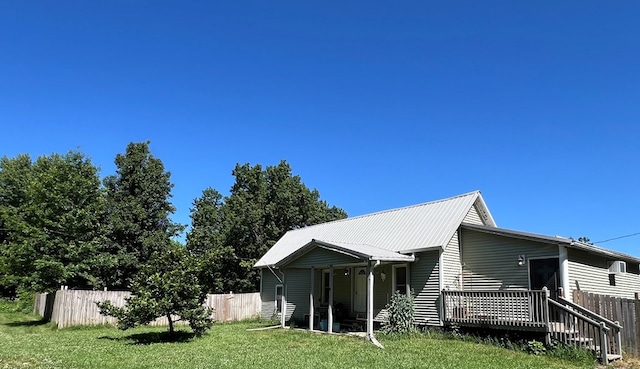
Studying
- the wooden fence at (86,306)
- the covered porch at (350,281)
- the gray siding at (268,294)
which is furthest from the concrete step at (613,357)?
the gray siding at (268,294)

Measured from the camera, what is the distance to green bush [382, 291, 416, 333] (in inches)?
639

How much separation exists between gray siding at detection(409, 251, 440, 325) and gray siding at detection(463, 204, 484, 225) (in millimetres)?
2585

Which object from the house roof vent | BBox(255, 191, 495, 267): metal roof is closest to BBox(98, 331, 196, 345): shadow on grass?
BBox(255, 191, 495, 267): metal roof

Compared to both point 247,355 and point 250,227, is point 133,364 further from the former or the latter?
point 250,227

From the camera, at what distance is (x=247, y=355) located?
11906 mm

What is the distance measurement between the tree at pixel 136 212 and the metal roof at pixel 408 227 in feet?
32.6

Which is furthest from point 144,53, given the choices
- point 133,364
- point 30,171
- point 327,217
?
point 30,171

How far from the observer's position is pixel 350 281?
20.1 metres

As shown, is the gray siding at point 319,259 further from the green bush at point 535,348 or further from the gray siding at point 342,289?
the green bush at point 535,348

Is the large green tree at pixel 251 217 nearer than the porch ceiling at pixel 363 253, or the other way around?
the porch ceiling at pixel 363 253

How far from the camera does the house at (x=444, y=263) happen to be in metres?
15.2

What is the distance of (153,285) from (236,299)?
35.3ft

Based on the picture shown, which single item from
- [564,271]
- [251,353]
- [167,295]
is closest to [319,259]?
[167,295]

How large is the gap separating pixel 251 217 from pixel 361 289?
17274mm
